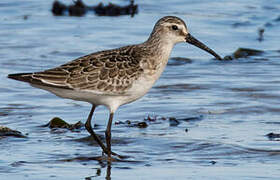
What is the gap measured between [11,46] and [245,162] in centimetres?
840

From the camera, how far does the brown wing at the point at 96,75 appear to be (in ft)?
29.5

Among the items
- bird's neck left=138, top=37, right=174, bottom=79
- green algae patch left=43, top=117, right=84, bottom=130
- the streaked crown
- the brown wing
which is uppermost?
the streaked crown

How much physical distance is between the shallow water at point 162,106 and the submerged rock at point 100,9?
346 millimetres

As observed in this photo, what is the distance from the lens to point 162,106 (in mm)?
11555

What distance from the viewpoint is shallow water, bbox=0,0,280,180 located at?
8641mm

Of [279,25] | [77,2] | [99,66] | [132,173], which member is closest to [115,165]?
[132,173]

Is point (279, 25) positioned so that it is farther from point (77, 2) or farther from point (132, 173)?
point (132, 173)

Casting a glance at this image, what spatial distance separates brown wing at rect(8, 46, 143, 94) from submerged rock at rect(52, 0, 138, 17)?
10401 millimetres

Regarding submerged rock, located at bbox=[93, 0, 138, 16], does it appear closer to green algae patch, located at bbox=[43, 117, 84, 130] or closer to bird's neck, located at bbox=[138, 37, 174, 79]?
green algae patch, located at bbox=[43, 117, 84, 130]

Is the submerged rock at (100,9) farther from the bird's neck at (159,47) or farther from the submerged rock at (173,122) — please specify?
the bird's neck at (159,47)

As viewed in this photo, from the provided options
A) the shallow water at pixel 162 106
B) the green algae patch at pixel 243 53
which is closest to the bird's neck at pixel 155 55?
the shallow water at pixel 162 106

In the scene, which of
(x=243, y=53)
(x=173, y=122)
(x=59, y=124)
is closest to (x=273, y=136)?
(x=173, y=122)

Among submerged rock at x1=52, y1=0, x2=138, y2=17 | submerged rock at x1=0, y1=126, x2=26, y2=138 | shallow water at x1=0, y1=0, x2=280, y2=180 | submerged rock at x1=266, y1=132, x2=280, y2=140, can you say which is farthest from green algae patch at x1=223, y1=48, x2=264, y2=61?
submerged rock at x1=0, y1=126, x2=26, y2=138

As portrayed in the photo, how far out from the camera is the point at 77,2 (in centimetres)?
1980
